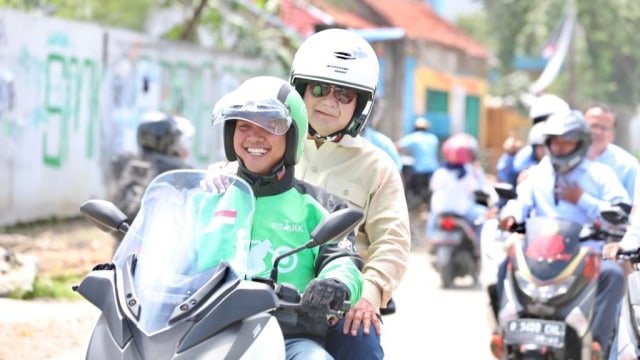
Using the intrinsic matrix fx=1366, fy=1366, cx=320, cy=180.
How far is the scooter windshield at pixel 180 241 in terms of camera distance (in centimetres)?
416

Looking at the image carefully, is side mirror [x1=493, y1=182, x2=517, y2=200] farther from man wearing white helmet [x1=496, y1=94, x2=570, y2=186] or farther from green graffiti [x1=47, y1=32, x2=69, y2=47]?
green graffiti [x1=47, y1=32, x2=69, y2=47]

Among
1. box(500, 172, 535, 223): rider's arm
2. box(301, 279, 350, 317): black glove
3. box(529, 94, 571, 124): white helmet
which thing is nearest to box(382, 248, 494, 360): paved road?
box(500, 172, 535, 223): rider's arm

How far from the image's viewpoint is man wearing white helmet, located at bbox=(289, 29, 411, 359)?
557cm

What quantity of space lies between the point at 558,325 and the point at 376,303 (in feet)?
8.67

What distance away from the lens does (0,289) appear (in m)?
11.0

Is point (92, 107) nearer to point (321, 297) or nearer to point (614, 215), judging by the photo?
point (614, 215)

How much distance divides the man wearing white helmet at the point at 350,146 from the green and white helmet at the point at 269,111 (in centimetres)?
79

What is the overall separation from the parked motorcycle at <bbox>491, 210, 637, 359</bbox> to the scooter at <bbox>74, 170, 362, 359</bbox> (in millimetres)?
3318

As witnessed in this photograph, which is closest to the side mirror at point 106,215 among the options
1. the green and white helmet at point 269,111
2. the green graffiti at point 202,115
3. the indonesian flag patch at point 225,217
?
the indonesian flag patch at point 225,217

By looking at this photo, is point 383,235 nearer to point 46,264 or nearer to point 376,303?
point 376,303

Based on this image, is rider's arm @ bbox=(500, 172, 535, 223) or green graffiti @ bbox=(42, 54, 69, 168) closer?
rider's arm @ bbox=(500, 172, 535, 223)

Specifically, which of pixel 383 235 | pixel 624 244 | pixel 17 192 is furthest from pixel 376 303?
pixel 17 192

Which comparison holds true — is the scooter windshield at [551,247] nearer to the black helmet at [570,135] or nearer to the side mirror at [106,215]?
the black helmet at [570,135]

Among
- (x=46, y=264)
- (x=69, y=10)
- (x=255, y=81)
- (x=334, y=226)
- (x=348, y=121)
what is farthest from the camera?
(x=69, y=10)
